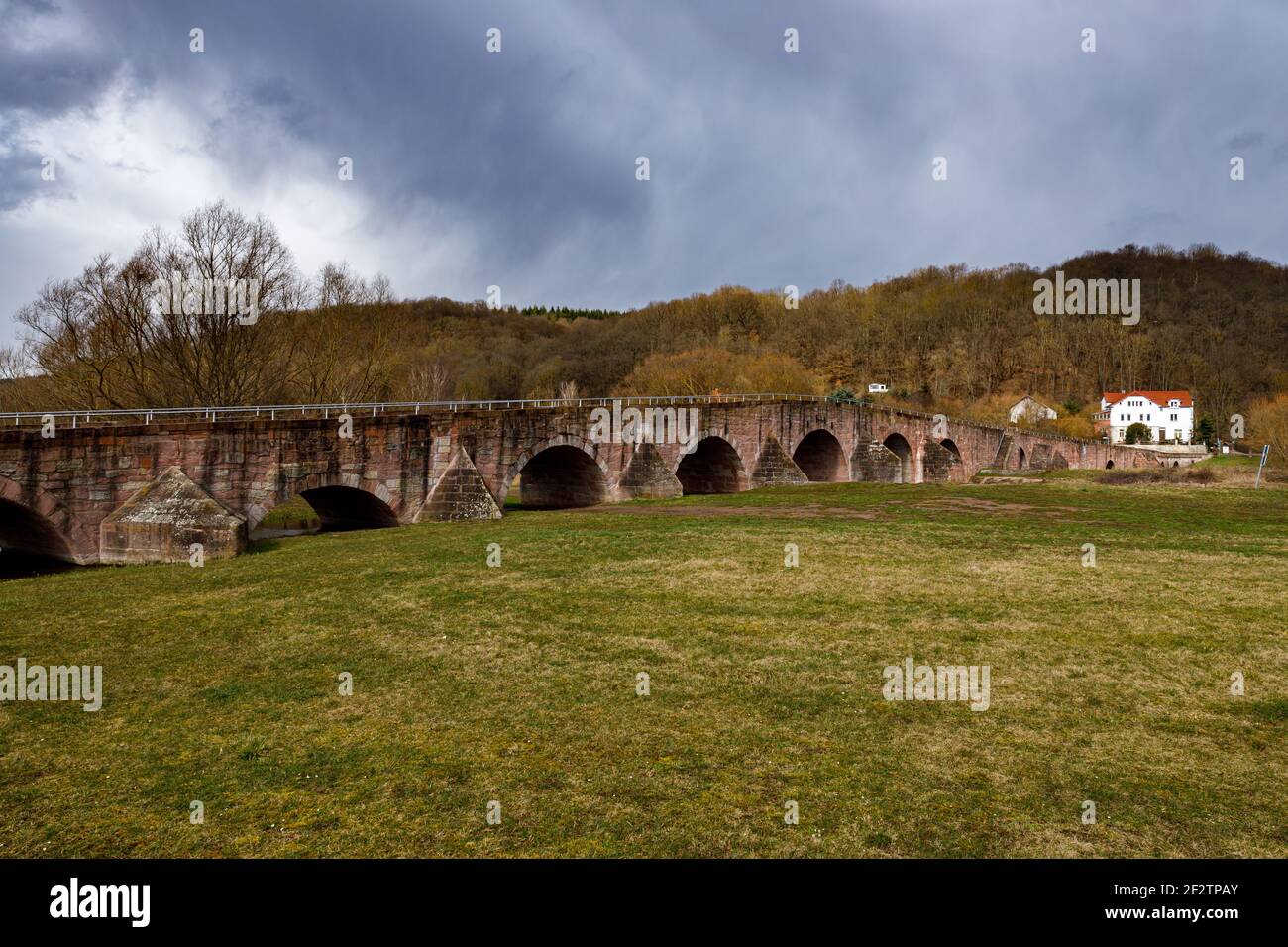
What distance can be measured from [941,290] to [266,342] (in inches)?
5870

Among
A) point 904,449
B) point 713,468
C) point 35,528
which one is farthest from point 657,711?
point 904,449

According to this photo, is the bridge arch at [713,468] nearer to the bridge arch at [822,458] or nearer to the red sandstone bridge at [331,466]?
the red sandstone bridge at [331,466]

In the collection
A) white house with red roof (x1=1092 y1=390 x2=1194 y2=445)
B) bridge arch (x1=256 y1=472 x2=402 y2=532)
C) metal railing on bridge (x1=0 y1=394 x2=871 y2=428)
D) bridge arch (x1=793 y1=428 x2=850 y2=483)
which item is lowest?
bridge arch (x1=256 y1=472 x2=402 y2=532)

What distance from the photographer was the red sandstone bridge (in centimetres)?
1903

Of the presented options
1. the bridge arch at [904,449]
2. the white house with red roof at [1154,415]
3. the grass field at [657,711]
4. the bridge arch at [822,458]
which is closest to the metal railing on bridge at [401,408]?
the bridge arch at [822,458]

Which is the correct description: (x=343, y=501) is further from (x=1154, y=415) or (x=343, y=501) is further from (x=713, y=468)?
(x=1154, y=415)

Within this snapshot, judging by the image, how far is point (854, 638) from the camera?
10.3 m

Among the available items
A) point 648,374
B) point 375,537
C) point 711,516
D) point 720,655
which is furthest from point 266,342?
point 648,374

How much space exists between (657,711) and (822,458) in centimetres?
4642

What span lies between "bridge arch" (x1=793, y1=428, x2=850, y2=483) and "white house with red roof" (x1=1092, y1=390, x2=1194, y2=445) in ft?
238

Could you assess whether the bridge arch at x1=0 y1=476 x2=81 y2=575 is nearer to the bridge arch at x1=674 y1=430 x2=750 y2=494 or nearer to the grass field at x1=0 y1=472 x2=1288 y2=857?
the grass field at x1=0 y1=472 x2=1288 y2=857

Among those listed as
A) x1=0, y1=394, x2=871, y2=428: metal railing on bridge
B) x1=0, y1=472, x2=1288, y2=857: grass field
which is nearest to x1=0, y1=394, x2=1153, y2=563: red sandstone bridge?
x1=0, y1=394, x2=871, y2=428: metal railing on bridge

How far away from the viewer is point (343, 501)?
2867 centimetres

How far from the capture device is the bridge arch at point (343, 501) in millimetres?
22641
